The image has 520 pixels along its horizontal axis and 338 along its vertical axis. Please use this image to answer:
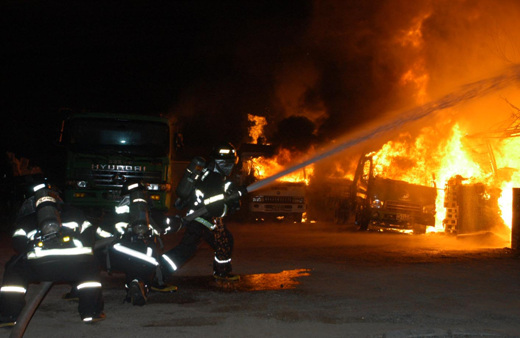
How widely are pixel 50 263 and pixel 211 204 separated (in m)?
2.76

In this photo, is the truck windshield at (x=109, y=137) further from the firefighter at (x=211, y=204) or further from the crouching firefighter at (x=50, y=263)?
the crouching firefighter at (x=50, y=263)

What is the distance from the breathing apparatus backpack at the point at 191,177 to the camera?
7.59 meters

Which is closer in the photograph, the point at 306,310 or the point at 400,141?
the point at 306,310

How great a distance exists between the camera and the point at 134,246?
638 centimetres

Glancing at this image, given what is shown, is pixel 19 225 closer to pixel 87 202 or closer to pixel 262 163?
pixel 87 202

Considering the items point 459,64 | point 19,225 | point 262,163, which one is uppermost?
point 459,64

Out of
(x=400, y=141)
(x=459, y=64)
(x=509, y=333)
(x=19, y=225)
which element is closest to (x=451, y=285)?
(x=509, y=333)

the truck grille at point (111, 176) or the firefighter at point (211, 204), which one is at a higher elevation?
the truck grille at point (111, 176)

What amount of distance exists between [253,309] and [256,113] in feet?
114

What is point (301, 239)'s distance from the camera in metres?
14.5

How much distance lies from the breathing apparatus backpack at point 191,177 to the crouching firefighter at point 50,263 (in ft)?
7.07

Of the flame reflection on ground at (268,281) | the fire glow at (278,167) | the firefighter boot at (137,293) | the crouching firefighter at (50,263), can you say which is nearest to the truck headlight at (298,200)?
the fire glow at (278,167)

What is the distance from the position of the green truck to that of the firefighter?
6.04 meters

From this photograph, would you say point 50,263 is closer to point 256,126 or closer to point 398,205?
point 398,205
